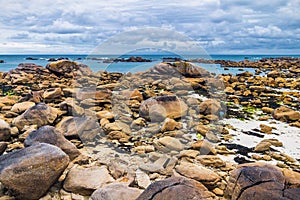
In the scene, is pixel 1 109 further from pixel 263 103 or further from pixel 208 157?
pixel 263 103

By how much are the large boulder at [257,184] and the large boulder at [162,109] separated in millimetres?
2881

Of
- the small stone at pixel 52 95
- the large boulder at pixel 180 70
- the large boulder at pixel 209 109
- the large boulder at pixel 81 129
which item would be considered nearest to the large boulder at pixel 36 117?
the large boulder at pixel 81 129

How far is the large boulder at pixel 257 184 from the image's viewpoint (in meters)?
2.53

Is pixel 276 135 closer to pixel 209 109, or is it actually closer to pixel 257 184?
pixel 209 109

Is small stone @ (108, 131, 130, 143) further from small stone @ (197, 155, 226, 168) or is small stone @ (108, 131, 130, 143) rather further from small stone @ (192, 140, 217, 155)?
small stone @ (197, 155, 226, 168)

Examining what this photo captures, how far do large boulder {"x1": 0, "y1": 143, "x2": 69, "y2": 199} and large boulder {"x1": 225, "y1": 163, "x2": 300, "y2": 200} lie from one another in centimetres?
185

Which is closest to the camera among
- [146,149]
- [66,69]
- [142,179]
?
[142,179]

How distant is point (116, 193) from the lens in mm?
2859

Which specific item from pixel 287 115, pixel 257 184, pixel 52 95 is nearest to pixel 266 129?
pixel 287 115

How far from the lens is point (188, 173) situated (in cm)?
340

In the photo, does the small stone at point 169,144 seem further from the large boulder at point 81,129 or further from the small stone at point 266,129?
the small stone at point 266,129

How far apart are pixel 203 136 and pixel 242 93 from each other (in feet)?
17.0

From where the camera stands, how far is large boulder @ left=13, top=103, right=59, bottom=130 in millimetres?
5191

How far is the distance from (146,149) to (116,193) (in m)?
1.68
